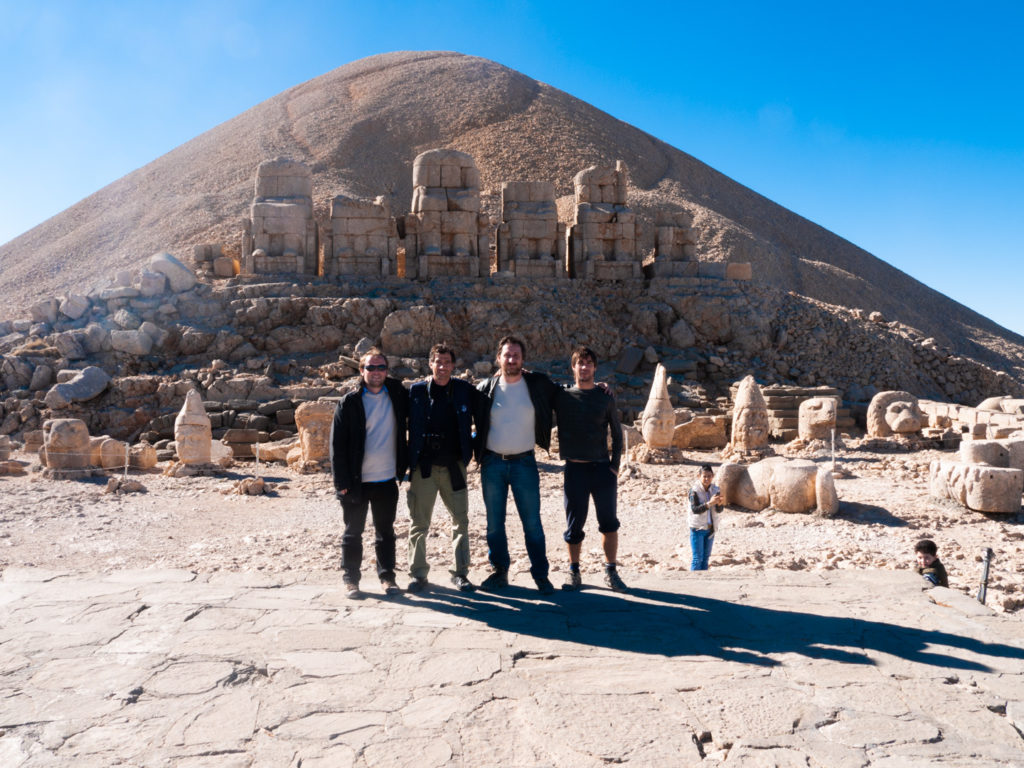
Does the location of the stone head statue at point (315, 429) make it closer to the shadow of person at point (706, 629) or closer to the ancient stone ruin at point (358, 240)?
the shadow of person at point (706, 629)

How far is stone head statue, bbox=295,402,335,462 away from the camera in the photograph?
38.1 feet

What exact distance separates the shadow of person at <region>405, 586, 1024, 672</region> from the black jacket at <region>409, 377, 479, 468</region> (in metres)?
0.83

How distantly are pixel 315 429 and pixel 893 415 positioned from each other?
10220 mm

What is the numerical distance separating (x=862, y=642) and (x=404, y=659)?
6.96ft

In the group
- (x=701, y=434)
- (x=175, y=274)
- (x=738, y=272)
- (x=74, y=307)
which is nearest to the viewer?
(x=701, y=434)

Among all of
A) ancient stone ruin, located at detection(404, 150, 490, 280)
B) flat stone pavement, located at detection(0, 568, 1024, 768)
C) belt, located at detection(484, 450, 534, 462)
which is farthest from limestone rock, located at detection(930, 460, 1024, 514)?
ancient stone ruin, located at detection(404, 150, 490, 280)

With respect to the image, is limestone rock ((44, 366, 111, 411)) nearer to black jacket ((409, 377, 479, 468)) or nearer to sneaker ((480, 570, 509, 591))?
black jacket ((409, 377, 479, 468))

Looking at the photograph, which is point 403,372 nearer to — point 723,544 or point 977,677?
point 723,544

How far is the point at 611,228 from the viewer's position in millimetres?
21797

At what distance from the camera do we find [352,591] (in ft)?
14.2

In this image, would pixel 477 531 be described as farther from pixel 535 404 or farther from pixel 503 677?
pixel 503 677

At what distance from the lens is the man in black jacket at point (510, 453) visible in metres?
4.50

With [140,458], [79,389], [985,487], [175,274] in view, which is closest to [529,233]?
[175,274]

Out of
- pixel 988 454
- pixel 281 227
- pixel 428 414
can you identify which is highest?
pixel 281 227
